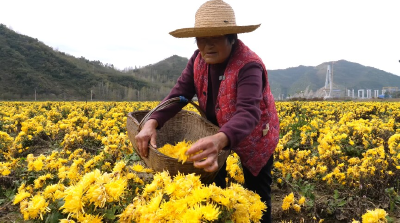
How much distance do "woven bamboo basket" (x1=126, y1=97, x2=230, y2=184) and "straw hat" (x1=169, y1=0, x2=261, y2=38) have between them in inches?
23.8

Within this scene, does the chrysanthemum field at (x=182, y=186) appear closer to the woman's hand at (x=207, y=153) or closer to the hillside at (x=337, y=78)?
the woman's hand at (x=207, y=153)

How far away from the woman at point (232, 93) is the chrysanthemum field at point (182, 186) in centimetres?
30

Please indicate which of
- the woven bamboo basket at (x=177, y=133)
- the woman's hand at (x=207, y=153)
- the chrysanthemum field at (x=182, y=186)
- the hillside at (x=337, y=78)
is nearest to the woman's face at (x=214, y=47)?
the woven bamboo basket at (x=177, y=133)

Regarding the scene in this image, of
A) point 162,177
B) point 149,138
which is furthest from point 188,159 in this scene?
point 149,138

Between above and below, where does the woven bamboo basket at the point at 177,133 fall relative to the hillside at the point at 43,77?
below

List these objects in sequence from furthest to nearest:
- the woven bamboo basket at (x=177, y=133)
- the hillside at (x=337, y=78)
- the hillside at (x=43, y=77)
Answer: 1. the hillside at (x=337, y=78)
2. the hillside at (x=43, y=77)
3. the woven bamboo basket at (x=177, y=133)

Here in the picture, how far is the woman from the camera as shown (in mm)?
1788

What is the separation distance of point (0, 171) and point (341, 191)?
12.9 ft

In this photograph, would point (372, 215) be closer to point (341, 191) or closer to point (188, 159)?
point (188, 159)

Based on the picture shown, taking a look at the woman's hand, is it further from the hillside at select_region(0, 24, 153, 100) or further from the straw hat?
the hillside at select_region(0, 24, 153, 100)

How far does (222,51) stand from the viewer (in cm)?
205

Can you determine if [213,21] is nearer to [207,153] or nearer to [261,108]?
[261,108]

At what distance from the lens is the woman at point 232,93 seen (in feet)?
5.87

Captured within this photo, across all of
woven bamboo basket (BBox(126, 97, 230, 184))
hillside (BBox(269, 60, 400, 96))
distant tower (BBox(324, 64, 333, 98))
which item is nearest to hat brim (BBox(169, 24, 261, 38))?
woven bamboo basket (BBox(126, 97, 230, 184))
